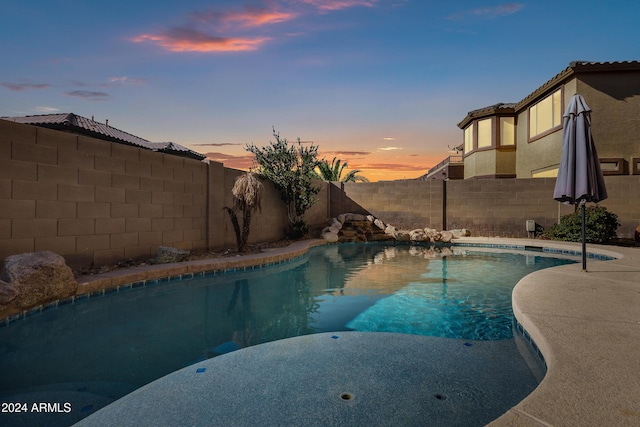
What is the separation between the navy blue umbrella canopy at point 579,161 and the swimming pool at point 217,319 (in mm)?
1998

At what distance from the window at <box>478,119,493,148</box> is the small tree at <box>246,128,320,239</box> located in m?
10.1

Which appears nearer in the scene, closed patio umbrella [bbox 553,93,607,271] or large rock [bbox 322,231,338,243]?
closed patio umbrella [bbox 553,93,607,271]

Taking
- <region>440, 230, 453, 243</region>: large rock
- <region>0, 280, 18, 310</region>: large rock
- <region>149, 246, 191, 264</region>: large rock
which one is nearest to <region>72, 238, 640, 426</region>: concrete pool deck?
<region>0, 280, 18, 310</region>: large rock

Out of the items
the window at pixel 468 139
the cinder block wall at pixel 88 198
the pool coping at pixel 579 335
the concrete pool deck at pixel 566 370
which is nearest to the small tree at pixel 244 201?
the cinder block wall at pixel 88 198

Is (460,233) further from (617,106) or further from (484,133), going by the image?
(484,133)

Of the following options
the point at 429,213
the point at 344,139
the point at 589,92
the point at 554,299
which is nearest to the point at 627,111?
the point at 589,92

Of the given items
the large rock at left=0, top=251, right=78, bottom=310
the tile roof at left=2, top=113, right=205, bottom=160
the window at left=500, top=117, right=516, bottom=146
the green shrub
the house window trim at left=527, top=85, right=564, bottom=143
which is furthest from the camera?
the window at left=500, top=117, right=516, bottom=146

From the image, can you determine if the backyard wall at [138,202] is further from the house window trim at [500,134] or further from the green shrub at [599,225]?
the house window trim at [500,134]

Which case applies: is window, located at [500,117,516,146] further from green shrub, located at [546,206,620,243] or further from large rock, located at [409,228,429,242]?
large rock, located at [409,228,429,242]

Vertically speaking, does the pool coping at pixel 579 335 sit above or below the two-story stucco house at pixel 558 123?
below

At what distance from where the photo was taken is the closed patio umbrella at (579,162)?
18.2ft

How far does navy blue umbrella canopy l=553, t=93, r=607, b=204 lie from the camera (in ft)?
18.2

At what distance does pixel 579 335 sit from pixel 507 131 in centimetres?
1721

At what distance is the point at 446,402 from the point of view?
2668 mm
